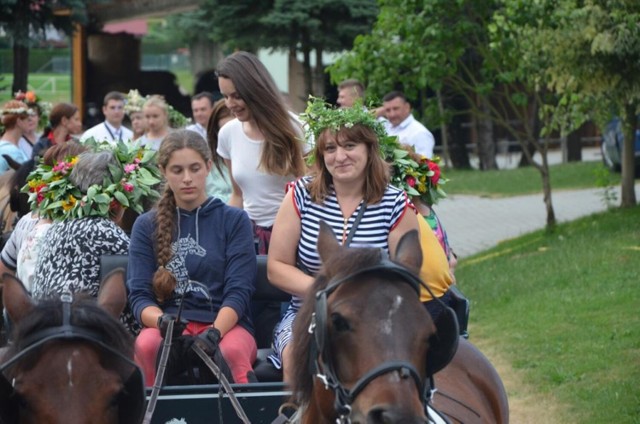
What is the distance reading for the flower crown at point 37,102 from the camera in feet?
50.4

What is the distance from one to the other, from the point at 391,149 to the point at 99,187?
1.73 m

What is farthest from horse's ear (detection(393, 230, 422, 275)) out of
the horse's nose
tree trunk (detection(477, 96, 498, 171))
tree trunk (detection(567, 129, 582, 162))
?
tree trunk (detection(567, 129, 582, 162))

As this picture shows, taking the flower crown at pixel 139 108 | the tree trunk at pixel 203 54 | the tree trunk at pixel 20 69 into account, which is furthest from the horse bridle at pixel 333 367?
the tree trunk at pixel 203 54

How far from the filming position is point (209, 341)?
6.31m

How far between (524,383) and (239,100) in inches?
168

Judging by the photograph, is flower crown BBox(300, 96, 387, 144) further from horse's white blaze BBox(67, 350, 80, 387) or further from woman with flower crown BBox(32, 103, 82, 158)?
woman with flower crown BBox(32, 103, 82, 158)

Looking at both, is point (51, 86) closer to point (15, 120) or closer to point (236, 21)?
point (236, 21)

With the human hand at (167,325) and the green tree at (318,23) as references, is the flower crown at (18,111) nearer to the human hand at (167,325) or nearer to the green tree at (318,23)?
the human hand at (167,325)

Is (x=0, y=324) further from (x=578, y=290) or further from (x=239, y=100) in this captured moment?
(x=578, y=290)

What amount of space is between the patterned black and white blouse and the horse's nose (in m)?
2.97

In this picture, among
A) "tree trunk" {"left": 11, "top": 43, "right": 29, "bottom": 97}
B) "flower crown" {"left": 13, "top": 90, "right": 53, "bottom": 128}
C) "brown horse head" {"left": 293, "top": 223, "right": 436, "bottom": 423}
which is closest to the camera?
"brown horse head" {"left": 293, "top": 223, "right": 436, "bottom": 423}

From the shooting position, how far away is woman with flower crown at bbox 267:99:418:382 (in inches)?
232

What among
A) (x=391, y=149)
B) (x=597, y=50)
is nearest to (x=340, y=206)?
(x=391, y=149)

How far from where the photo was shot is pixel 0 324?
10852 mm
